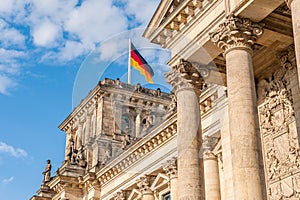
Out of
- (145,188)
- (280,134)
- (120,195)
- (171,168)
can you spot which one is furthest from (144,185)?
(280,134)

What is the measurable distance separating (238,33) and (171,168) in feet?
37.9

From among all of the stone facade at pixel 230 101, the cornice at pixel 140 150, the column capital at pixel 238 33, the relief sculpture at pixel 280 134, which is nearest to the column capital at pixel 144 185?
the stone facade at pixel 230 101

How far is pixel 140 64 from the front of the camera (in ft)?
125

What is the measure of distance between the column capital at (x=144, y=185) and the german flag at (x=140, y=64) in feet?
26.7

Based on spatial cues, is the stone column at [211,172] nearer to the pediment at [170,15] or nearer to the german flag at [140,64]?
the pediment at [170,15]

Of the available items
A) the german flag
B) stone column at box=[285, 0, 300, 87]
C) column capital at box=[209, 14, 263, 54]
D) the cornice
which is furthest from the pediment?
the german flag

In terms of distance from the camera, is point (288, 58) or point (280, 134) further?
point (288, 58)

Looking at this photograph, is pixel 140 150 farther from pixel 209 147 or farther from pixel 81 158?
pixel 81 158

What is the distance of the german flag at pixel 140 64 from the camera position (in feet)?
119

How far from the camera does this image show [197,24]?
18.5 m

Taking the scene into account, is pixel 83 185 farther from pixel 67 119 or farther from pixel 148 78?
pixel 67 119

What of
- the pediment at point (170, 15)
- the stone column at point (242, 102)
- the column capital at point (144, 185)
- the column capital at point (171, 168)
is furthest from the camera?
the column capital at point (144, 185)

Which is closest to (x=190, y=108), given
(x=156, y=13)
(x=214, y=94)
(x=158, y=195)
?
(x=156, y=13)

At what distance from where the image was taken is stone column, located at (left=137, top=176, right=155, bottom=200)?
1129 inches
